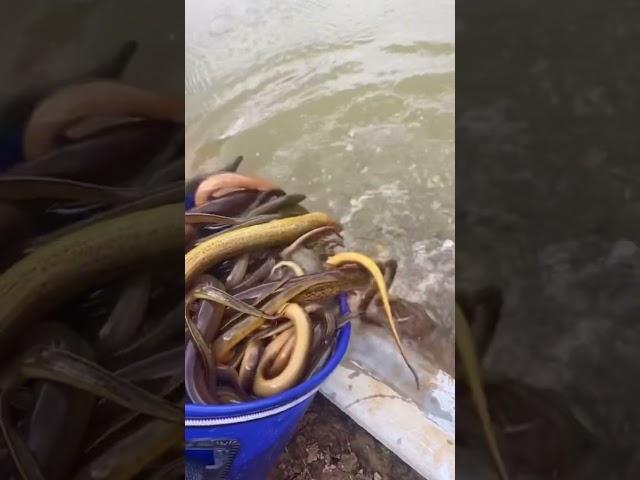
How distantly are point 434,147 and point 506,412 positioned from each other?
15.8 inches

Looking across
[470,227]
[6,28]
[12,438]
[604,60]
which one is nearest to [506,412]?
[470,227]

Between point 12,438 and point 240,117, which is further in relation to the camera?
point 240,117

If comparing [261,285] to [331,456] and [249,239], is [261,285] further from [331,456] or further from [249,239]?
[331,456]

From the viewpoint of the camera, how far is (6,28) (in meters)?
0.79

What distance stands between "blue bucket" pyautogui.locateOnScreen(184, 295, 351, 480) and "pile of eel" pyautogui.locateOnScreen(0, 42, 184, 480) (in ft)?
0.38

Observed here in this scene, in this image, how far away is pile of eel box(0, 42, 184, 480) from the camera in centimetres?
79

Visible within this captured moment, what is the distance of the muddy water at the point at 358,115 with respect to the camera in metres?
1.03

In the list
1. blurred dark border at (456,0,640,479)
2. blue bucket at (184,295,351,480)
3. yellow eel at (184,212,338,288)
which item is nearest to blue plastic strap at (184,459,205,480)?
blue bucket at (184,295,351,480)

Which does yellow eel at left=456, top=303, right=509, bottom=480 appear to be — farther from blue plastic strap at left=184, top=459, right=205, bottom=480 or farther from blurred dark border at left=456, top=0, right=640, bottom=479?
blue plastic strap at left=184, top=459, right=205, bottom=480

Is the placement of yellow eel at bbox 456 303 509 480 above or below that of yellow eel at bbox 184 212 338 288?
below

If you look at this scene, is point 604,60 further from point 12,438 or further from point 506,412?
point 12,438

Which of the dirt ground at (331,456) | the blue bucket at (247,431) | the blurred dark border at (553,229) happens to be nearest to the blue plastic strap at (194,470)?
the blue bucket at (247,431)

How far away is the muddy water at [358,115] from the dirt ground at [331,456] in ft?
0.72

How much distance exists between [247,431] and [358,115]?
0.48m
